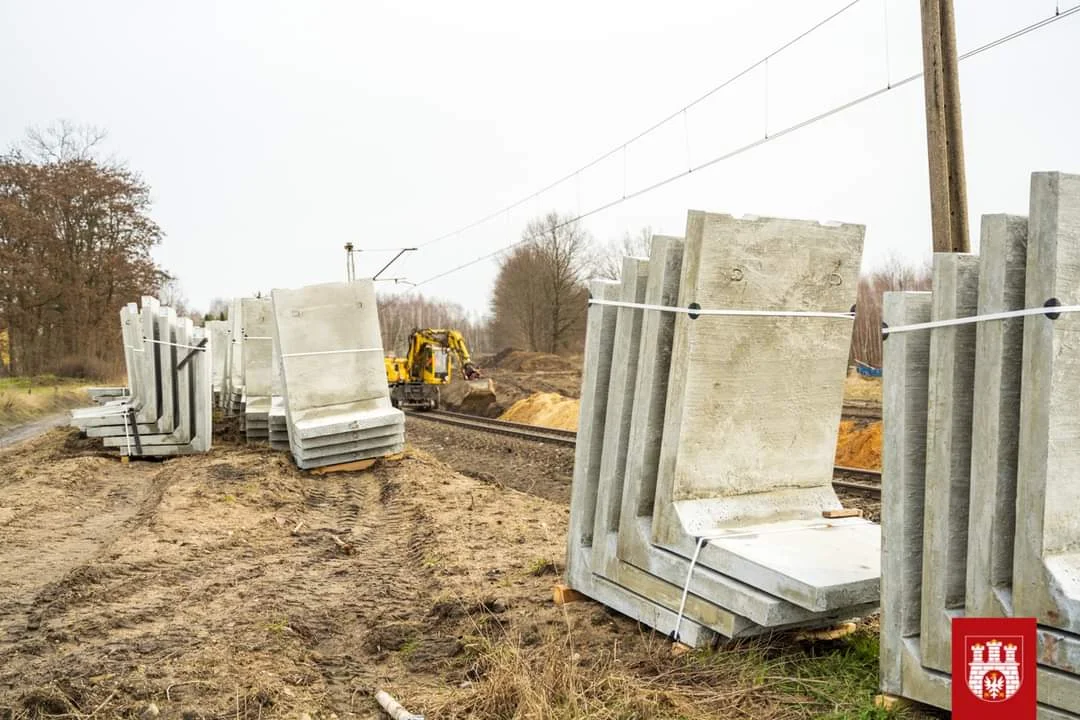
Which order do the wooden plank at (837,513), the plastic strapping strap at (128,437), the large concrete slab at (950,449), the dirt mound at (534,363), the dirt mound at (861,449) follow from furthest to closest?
the dirt mound at (534,363)
the dirt mound at (861,449)
the plastic strapping strap at (128,437)
the wooden plank at (837,513)
the large concrete slab at (950,449)

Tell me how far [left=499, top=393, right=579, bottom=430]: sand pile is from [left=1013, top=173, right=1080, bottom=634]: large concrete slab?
2235 centimetres

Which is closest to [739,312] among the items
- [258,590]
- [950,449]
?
[950,449]

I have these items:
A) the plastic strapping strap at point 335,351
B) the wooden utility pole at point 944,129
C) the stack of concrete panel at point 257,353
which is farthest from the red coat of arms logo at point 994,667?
the stack of concrete panel at point 257,353

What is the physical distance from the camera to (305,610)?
6195 mm

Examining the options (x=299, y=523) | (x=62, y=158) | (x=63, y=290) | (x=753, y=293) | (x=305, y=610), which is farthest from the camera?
(x=62, y=158)

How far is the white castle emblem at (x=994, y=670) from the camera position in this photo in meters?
1.85

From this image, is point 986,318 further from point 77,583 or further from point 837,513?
point 77,583

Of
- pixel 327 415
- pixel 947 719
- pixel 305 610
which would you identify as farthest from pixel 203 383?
pixel 947 719

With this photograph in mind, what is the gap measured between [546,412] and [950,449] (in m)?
24.8

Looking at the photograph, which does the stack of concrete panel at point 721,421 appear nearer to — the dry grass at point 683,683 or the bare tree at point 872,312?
the dry grass at point 683,683

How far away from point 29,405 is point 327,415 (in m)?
23.3

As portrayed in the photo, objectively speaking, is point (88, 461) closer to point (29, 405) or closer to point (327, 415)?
point (327, 415)

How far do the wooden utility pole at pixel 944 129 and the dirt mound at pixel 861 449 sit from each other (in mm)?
8116

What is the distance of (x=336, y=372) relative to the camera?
1359 cm
